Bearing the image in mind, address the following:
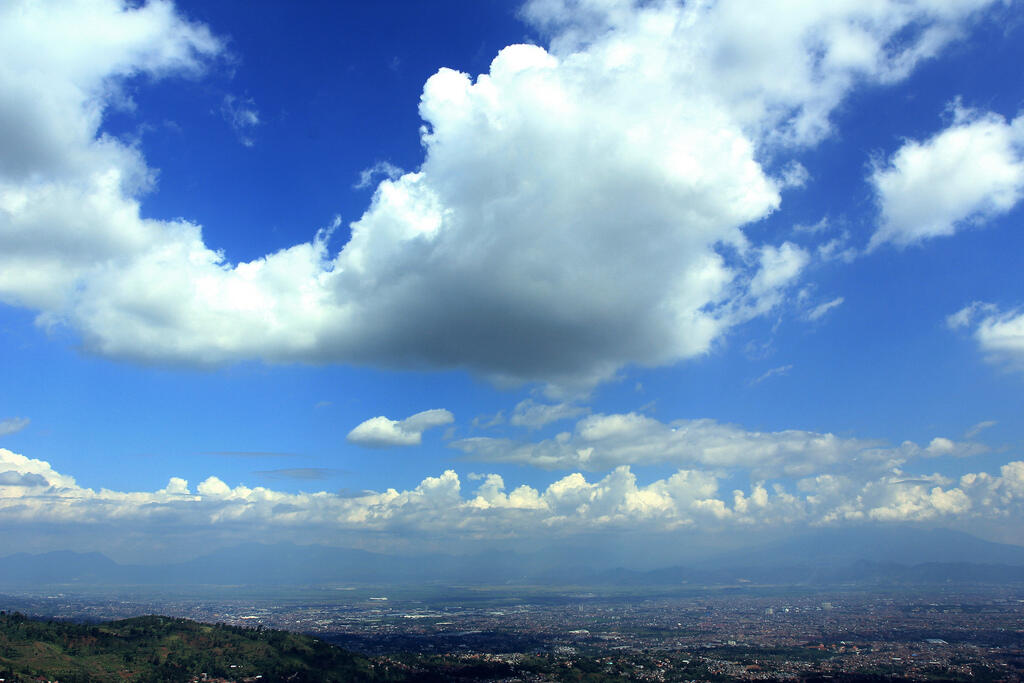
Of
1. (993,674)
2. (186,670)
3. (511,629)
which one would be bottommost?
(511,629)

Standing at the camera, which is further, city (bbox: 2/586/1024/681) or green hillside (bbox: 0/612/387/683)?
city (bbox: 2/586/1024/681)

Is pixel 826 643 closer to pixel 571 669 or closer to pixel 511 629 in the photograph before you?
pixel 571 669

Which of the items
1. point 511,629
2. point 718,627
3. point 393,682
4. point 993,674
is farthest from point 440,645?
point 993,674

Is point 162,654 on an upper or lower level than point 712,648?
upper

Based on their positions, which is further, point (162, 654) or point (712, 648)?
point (712, 648)

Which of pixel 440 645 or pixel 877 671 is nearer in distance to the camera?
pixel 877 671

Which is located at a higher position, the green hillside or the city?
the green hillside

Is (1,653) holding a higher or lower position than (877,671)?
higher

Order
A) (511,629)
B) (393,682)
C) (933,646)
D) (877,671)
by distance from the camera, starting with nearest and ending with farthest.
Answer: (393,682) < (877,671) < (933,646) < (511,629)
